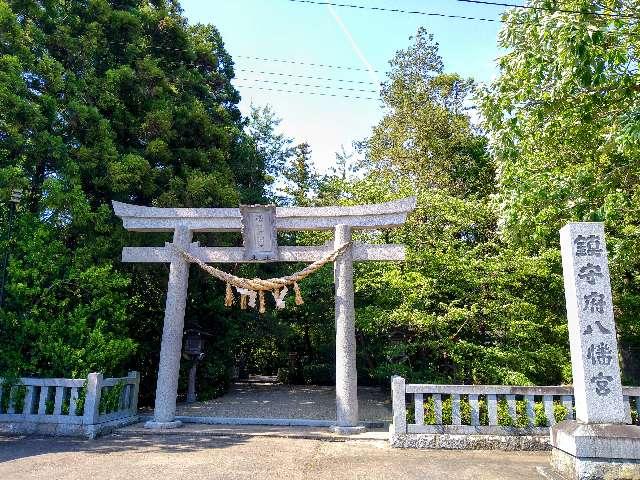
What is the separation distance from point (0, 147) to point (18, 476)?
6.06 m

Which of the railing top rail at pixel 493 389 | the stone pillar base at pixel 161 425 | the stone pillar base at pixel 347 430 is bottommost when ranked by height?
the stone pillar base at pixel 161 425

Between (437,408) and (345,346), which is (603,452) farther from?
(345,346)

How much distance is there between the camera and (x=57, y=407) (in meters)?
7.38

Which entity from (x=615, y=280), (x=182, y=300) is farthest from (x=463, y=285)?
(x=182, y=300)

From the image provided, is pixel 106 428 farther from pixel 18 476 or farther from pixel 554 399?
pixel 554 399

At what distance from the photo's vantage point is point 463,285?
29.8 ft

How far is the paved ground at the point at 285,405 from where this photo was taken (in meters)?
9.84

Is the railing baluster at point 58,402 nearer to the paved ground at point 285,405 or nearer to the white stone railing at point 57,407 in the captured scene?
the white stone railing at point 57,407

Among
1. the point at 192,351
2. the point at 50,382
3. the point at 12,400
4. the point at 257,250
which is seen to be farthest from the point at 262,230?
the point at 12,400

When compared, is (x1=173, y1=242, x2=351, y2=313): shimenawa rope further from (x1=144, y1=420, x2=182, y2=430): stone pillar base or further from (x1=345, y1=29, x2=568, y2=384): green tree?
(x1=144, y1=420, x2=182, y2=430): stone pillar base

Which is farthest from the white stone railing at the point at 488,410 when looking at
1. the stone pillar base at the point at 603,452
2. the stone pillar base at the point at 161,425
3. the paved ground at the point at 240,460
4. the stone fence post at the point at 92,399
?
the stone fence post at the point at 92,399

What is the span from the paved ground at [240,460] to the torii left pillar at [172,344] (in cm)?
78

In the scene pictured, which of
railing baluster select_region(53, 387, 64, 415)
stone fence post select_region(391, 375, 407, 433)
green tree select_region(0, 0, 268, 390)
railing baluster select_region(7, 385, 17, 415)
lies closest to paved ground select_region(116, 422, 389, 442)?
stone fence post select_region(391, 375, 407, 433)

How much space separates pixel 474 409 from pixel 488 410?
0.22 metres
